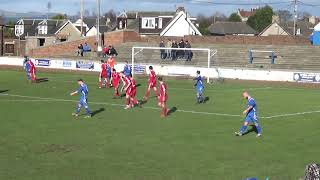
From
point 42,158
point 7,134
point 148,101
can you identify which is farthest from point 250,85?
point 42,158

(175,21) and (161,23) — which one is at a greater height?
(175,21)

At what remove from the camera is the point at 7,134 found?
799 inches

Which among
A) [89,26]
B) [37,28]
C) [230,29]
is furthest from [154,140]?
[89,26]

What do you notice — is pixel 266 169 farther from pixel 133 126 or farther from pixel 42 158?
pixel 133 126

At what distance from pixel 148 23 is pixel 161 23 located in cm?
215

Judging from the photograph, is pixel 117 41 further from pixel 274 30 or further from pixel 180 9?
pixel 274 30

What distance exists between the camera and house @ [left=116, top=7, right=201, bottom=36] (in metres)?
81.9

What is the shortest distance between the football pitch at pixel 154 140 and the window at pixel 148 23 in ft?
189

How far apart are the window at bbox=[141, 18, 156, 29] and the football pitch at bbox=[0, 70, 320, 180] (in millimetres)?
57468

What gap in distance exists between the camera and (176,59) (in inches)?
1972

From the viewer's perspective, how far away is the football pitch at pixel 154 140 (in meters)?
15.2

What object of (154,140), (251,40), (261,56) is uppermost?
(251,40)

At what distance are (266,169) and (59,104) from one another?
15.5 meters

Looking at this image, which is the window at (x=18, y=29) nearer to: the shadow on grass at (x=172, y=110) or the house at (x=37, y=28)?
the house at (x=37, y=28)
